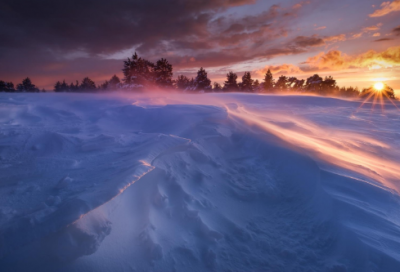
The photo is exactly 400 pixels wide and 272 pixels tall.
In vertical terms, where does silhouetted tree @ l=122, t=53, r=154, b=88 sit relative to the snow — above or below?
above

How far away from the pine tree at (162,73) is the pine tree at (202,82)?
20.0 feet

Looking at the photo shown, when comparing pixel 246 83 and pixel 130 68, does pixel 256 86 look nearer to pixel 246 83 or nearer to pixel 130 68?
pixel 246 83

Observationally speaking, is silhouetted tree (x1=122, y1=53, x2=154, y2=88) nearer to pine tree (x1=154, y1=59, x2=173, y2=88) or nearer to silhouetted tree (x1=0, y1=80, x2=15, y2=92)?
Answer: pine tree (x1=154, y1=59, x2=173, y2=88)

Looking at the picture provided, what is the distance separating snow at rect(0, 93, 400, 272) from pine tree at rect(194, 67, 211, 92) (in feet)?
106

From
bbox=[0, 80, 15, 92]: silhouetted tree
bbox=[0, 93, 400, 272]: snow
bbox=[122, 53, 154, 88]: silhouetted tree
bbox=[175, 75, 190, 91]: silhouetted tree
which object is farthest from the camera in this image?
bbox=[175, 75, 190, 91]: silhouetted tree

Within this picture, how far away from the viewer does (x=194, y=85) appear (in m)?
36.6

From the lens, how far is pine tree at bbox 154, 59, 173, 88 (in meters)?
30.9

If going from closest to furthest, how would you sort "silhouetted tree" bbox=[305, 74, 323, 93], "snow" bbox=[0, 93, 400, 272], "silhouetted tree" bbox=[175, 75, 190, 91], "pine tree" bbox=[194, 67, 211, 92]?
"snow" bbox=[0, 93, 400, 272] < "pine tree" bbox=[194, 67, 211, 92] < "silhouetted tree" bbox=[305, 74, 323, 93] < "silhouetted tree" bbox=[175, 75, 190, 91]

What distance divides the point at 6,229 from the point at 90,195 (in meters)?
0.73

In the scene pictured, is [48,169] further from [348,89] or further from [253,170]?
[348,89]

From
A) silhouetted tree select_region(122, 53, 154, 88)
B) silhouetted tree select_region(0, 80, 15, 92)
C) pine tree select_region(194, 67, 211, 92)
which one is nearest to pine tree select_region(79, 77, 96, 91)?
silhouetted tree select_region(0, 80, 15, 92)

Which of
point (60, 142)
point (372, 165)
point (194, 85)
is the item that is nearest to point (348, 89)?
point (194, 85)

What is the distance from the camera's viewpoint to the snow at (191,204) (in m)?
2.00

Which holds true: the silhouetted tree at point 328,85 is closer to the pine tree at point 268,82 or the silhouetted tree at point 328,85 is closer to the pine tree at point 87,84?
the pine tree at point 268,82
